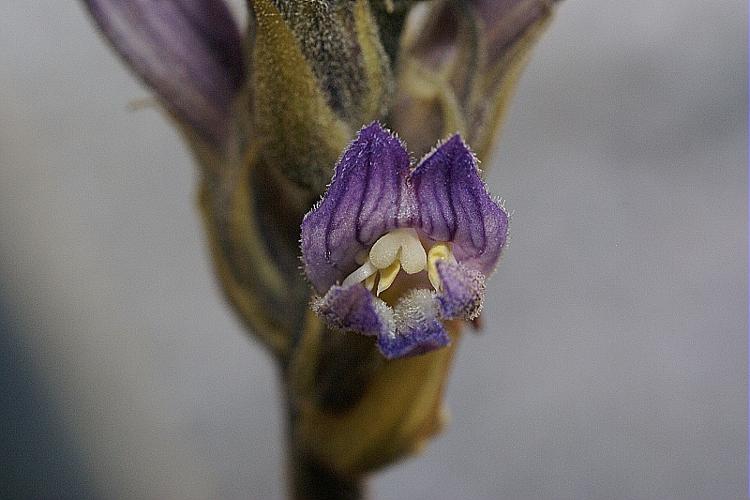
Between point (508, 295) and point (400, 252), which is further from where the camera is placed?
point (508, 295)

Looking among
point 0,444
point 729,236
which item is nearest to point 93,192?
point 0,444

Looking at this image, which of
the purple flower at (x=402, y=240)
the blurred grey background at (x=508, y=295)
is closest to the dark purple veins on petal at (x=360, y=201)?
the purple flower at (x=402, y=240)

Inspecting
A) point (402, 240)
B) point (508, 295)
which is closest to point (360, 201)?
point (402, 240)

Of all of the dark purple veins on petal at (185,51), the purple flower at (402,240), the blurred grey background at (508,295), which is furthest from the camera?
the blurred grey background at (508,295)

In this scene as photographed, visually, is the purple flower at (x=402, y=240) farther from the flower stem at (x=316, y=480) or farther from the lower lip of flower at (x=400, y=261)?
the flower stem at (x=316, y=480)

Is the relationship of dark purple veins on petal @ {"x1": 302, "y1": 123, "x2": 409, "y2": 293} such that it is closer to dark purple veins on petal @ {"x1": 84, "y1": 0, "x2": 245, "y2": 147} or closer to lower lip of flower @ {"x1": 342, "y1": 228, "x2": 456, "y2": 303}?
lower lip of flower @ {"x1": 342, "y1": 228, "x2": 456, "y2": 303}

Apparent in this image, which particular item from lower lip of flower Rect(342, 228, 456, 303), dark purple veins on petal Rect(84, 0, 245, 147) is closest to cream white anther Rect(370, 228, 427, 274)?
lower lip of flower Rect(342, 228, 456, 303)

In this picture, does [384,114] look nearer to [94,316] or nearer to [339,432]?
[339,432]

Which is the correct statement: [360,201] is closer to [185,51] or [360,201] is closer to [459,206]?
[459,206]
